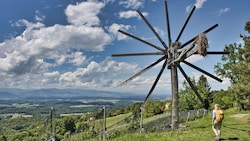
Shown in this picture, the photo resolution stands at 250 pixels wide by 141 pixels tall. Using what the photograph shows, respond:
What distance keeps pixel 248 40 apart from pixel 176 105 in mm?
17267

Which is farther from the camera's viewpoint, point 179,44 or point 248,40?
point 248,40

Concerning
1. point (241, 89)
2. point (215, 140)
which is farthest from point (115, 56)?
point (241, 89)

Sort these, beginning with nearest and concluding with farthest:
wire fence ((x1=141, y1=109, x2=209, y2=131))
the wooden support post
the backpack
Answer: the backpack < the wooden support post < wire fence ((x1=141, y1=109, x2=209, y2=131))

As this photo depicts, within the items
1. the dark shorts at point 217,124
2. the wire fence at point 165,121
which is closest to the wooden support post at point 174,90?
the wire fence at point 165,121

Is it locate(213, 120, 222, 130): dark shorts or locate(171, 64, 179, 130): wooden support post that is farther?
locate(171, 64, 179, 130): wooden support post

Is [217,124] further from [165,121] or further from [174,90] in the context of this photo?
[165,121]

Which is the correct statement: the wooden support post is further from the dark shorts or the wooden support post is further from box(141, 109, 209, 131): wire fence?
the dark shorts

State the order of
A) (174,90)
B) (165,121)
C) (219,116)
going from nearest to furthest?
(219,116), (174,90), (165,121)

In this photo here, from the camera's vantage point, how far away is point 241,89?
3103 cm

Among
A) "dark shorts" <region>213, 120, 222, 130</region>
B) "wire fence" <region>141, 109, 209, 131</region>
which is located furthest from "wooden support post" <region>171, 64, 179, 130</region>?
"dark shorts" <region>213, 120, 222, 130</region>

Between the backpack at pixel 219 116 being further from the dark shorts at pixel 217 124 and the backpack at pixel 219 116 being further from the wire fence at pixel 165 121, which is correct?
the wire fence at pixel 165 121

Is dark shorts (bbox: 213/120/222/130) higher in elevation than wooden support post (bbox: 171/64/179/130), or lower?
lower

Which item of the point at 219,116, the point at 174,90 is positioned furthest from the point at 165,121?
the point at 219,116

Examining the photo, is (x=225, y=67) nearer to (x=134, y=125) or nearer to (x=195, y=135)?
(x=134, y=125)
